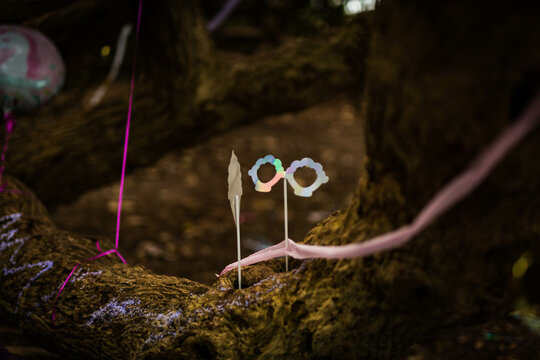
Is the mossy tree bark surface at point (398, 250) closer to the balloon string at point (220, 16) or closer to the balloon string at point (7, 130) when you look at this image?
the balloon string at point (7, 130)

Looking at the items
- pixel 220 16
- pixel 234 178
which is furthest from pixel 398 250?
pixel 220 16

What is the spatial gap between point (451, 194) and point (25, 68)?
90.6 inches

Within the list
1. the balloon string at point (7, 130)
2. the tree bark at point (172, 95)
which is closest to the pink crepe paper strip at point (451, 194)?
the tree bark at point (172, 95)

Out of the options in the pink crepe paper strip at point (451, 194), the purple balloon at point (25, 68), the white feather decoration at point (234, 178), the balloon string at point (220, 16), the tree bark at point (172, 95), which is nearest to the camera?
the pink crepe paper strip at point (451, 194)

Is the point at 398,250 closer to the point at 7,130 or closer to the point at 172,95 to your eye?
the point at 172,95

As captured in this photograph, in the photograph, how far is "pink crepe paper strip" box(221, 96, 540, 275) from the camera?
0.90 metres

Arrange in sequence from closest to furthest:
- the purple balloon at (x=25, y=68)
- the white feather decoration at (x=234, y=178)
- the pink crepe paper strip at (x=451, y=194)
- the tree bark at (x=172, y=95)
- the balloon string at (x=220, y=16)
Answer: the pink crepe paper strip at (x=451, y=194), the white feather decoration at (x=234, y=178), the purple balloon at (x=25, y=68), the tree bark at (x=172, y=95), the balloon string at (x=220, y=16)

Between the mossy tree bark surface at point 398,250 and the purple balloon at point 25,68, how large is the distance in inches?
49.7

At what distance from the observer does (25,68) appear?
2.41 m

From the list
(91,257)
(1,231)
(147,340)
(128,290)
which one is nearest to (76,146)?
(1,231)

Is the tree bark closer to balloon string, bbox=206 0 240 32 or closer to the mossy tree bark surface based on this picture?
the mossy tree bark surface

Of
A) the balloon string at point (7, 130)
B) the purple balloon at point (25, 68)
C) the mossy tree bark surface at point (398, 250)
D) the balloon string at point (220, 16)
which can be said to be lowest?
the mossy tree bark surface at point (398, 250)

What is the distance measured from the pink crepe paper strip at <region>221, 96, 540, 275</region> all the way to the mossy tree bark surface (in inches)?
1.0

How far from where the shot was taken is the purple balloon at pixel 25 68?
237 centimetres
